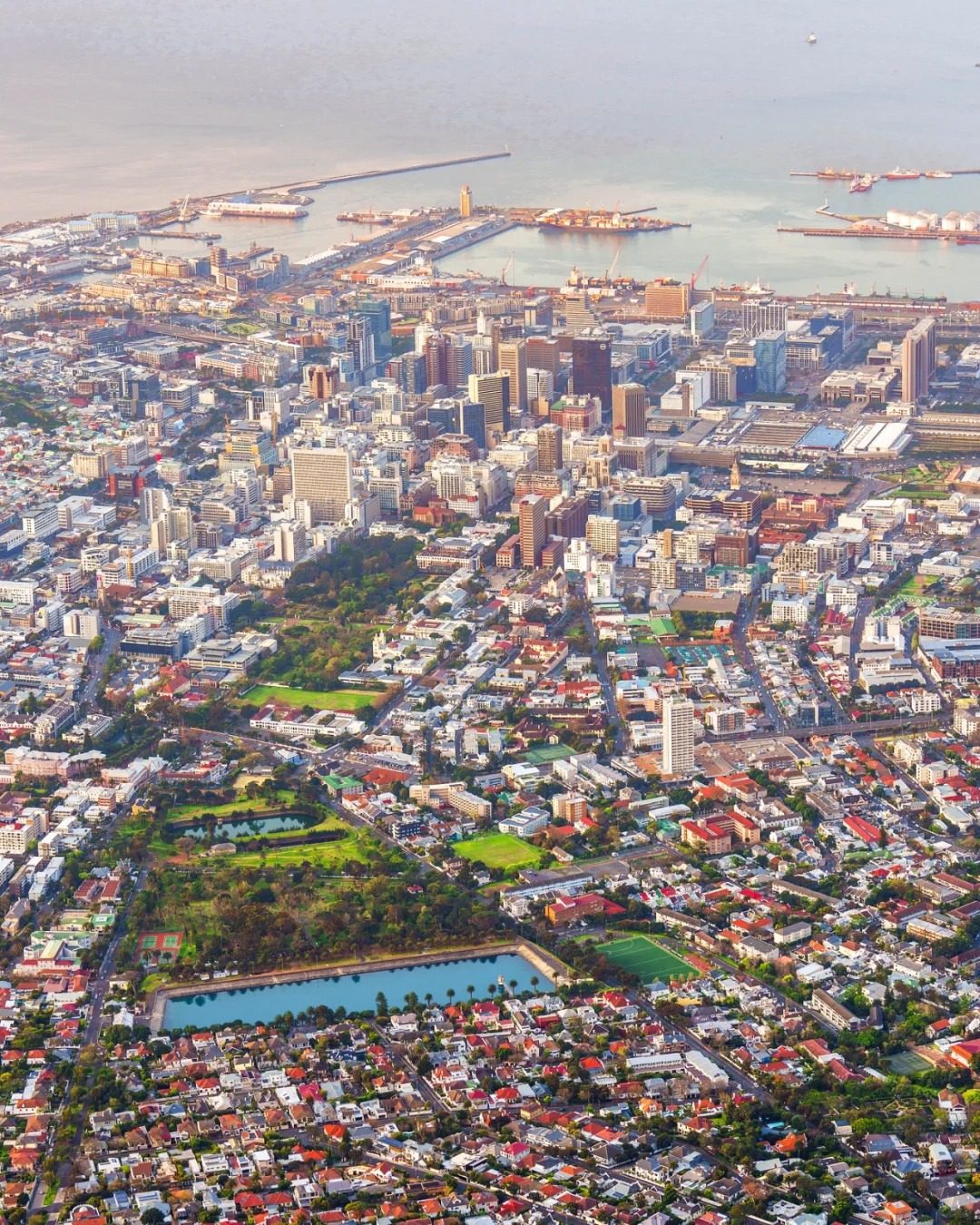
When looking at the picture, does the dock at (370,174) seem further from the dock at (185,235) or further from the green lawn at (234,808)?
the green lawn at (234,808)

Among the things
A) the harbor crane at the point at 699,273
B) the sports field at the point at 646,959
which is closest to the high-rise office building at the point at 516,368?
the harbor crane at the point at 699,273

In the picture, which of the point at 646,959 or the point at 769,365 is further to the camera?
the point at 769,365

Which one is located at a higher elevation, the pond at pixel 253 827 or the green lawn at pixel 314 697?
the green lawn at pixel 314 697

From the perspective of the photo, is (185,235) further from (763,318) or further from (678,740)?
(678,740)

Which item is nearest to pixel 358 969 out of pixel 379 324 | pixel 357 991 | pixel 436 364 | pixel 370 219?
pixel 357 991

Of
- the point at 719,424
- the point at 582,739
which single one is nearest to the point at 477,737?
the point at 582,739

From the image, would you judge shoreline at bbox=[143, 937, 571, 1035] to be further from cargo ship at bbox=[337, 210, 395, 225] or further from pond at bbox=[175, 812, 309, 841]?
cargo ship at bbox=[337, 210, 395, 225]

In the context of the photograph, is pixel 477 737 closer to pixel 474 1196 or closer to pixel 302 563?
pixel 302 563
